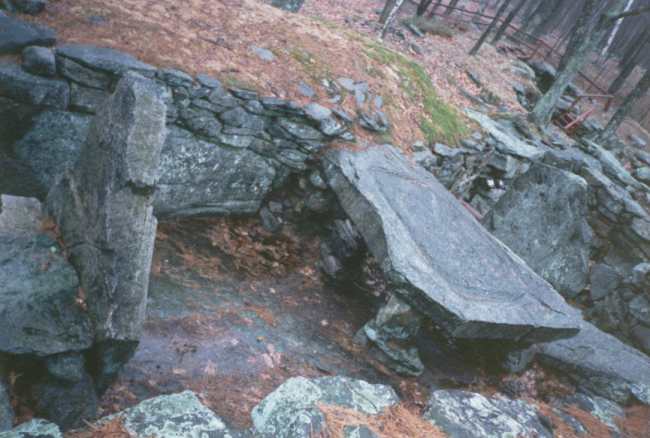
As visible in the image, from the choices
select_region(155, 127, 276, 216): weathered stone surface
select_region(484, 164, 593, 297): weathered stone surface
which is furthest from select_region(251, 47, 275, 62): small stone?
select_region(484, 164, 593, 297): weathered stone surface

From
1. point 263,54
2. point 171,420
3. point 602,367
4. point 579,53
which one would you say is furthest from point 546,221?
point 579,53

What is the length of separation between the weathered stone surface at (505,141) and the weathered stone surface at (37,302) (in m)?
8.34

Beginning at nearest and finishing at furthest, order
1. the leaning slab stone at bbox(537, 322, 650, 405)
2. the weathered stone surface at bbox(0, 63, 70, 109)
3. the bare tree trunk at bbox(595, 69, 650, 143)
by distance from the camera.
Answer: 1. the weathered stone surface at bbox(0, 63, 70, 109)
2. the leaning slab stone at bbox(537, 322, 650, 405)
3. the bare tree trunk at bbox(595, 69, 650, 143)

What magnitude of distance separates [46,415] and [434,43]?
16.1 metres

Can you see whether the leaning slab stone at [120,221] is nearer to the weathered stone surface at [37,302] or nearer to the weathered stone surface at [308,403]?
the weathered stone surface at [37,302]

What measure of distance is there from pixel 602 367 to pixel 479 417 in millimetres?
3076

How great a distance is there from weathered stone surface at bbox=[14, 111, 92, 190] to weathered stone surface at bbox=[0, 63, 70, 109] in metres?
0.14

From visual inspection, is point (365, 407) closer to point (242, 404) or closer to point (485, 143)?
point (242, 404)

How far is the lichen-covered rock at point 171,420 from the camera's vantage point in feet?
6.92

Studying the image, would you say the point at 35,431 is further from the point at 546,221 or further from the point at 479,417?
the point at 546,221

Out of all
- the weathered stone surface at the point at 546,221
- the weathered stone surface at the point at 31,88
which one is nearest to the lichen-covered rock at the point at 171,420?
the weathered stone surface at the point at 31,88

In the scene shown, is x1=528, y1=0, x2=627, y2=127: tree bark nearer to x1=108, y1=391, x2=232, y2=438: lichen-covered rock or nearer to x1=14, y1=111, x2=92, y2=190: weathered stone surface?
x1=14, y1=111, x2=92, y2=190: weathered stone surface

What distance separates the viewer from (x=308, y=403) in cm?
254

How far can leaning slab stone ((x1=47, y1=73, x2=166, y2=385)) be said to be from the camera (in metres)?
2.29
